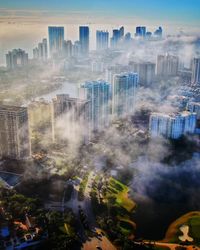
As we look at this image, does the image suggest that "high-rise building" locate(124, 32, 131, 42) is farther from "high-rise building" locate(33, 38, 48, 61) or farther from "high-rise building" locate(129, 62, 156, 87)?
"high-rise building" locate(33, 38, 48, 61)

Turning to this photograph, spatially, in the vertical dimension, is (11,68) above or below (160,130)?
above

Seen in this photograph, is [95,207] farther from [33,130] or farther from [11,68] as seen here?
[11,68]

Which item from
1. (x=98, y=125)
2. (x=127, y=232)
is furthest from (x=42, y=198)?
(x=98, y=125)

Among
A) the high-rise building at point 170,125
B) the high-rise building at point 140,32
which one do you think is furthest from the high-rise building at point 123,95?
the high-rise building at point 140,32

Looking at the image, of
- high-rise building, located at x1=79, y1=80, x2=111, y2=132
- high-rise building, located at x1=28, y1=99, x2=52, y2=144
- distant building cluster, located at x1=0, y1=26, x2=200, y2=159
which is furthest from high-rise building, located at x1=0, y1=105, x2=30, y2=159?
high-rise building, located at x1=79, y1=80, x2=111, y2=132

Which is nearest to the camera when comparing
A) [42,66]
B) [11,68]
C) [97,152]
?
[97,152]

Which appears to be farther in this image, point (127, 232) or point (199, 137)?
point (199, 137)

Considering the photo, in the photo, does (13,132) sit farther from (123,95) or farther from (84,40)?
(84,40)
